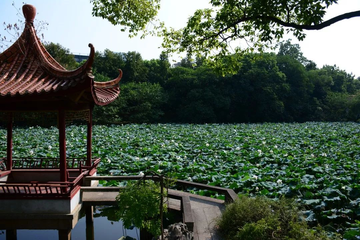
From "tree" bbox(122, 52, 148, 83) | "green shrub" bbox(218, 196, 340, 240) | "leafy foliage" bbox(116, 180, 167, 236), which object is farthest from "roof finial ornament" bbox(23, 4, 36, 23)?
"tree" bbox(122, 52, 148, 83)

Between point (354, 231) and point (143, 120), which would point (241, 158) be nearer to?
point (354, 231)

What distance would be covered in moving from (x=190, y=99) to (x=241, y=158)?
680 inches

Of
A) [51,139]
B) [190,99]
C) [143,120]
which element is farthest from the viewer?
[190,99]

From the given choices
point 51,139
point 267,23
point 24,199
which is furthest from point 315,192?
point 51,139

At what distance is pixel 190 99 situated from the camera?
2675 cm

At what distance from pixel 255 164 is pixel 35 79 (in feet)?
21.8

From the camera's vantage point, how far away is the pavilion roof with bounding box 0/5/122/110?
456 centimetres

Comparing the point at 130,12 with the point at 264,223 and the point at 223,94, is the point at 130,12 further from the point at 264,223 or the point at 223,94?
the point at 223,94

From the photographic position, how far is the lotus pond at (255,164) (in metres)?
5.54

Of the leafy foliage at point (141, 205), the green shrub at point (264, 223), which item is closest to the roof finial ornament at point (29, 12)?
the leafy foliage at point (141, 205)

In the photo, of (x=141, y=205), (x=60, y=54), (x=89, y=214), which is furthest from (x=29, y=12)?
(x=60, y=54)

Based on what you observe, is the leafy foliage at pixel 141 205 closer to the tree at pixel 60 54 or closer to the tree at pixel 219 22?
the tree at pixel 219 22

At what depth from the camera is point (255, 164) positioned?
371 inches

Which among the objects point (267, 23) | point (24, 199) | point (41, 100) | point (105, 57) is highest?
point (105, 57)
